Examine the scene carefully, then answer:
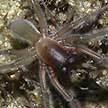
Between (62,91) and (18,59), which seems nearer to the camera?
(62,91)

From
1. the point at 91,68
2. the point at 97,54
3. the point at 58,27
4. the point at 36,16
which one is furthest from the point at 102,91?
the point at 36,16

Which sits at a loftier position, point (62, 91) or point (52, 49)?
point (52, 49)

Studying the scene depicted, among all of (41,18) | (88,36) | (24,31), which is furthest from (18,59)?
(88,36)

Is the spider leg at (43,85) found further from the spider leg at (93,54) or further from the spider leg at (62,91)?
the spider leg at (93,54)

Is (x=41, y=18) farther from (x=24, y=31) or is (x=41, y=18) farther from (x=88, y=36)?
(x=88, y=36)

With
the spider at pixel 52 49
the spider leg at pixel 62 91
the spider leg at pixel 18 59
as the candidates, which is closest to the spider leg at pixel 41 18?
the spider at pixel 52 49

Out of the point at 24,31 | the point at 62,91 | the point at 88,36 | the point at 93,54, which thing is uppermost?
the point at 24,31

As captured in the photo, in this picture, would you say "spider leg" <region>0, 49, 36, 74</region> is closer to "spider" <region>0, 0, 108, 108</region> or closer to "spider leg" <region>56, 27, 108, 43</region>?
"spider" <region>0, 0, 108, 108</region>

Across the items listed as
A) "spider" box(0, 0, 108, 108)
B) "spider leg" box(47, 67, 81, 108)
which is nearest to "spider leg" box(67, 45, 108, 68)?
"spider" box(0, 0, 108, 108)
